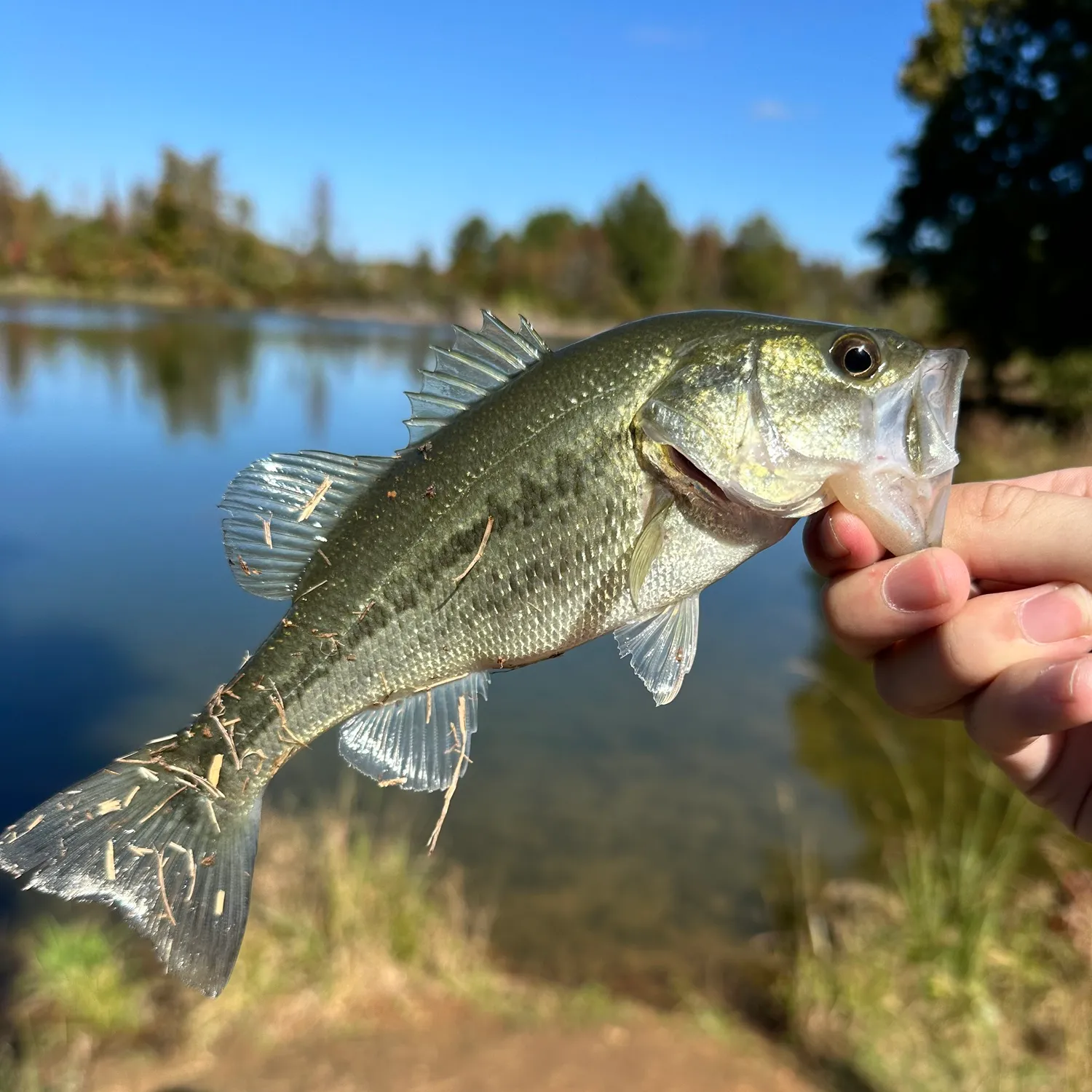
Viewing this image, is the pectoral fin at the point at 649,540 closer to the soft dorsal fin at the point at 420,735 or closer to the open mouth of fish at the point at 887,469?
the open mouth of fish at the point at 887,469

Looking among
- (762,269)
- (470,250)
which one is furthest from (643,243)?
(470,250)

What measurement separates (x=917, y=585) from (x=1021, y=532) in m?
0.33

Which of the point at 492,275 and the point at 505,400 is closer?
the point at 505,400

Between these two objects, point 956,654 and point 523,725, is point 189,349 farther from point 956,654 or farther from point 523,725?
point 956,654

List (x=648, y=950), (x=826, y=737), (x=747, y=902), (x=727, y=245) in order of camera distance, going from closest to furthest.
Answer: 1. (x=648, y=950)
2. (x=747, y=902)
3. (x=826, y=737)
4. (x=727, y=245)

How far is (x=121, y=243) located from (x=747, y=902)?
76.1 metres

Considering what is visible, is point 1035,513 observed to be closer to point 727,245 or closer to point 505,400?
point 505,400

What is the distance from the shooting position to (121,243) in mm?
68812

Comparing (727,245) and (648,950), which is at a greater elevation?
(727,245)

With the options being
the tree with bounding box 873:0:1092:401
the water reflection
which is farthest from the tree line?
the water reflection

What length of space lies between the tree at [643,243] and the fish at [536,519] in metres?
50.6

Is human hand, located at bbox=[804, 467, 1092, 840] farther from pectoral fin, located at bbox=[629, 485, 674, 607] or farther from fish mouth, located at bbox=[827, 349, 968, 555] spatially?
pectoral fin, located at bbox=[629, 485, 674, 607]

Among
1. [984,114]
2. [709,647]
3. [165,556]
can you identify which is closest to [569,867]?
[709,647]

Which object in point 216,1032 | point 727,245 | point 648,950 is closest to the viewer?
point 216,1032
